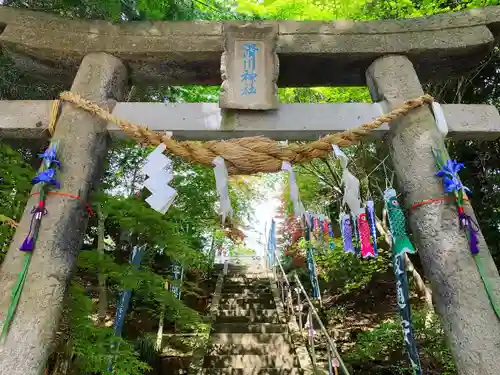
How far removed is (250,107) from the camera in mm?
2660

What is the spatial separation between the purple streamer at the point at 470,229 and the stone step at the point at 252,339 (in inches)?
185

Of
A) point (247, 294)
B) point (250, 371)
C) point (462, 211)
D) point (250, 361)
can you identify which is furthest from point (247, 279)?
point (462, 211)

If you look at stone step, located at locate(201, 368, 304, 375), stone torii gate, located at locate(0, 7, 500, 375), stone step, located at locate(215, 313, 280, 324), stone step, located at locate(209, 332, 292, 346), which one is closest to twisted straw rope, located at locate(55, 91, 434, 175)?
stone torii gate, located at locate(0, 7, 500, 375)

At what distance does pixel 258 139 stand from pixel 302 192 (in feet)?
21.5

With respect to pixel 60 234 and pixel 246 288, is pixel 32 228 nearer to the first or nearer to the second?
pixel 60 234

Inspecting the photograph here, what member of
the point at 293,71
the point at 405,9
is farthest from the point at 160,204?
the point at 405,9

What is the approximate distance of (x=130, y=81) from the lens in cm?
320

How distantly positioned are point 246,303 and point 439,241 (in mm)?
6931

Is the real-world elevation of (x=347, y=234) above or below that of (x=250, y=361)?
Result: above

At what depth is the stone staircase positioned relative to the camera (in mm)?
5727

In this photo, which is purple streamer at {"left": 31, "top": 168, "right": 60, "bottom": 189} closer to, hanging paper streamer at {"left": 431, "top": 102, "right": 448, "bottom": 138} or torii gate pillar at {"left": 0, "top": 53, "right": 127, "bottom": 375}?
torii gate pillar at {"left": 0, "top": 53, "right": 127, "bottom": 375}

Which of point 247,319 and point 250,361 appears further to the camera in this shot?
point 247,319

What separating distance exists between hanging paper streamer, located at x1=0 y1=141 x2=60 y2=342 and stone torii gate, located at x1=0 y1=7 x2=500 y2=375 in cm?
4

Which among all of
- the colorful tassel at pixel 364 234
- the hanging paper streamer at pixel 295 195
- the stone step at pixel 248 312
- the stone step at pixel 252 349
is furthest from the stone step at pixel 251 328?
the hanging paper streamer at pixel 295 195
